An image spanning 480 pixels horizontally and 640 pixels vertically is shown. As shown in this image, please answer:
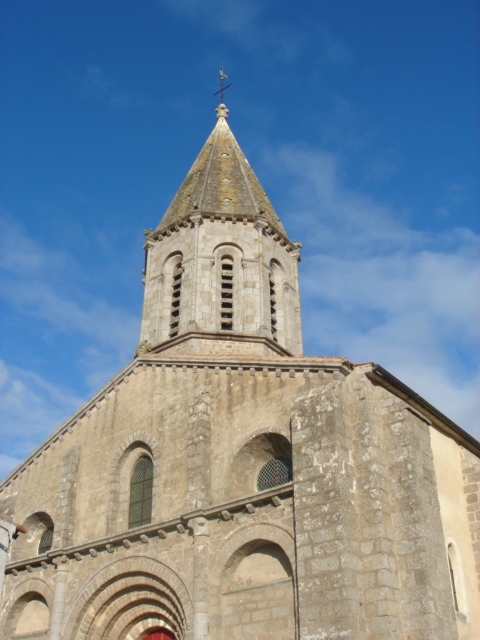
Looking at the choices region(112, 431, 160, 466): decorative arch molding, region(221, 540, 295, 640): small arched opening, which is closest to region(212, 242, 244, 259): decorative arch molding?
region(112, 431, 160, 466): decorative arch molding

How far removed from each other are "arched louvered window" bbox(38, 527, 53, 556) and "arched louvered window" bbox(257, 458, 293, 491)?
6.38 m

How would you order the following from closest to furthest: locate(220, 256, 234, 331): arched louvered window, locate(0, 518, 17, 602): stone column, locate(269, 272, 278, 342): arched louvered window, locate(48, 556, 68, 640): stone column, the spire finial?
locate(48, 556, 68, 640): stone column < locate(0, 518, 17, 602): stone column < locate(220, 256, 234, 331): arched louvered window < locate(269, 272, 278, 342): arched louvered window < the spire finial

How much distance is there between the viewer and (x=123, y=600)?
14.7 m

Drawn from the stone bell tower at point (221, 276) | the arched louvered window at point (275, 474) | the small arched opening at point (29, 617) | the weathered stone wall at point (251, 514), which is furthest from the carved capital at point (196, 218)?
the small arched opening at point (29, 617)

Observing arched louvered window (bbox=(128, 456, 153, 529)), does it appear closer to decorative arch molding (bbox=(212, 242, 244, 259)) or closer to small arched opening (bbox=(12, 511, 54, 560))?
small arched opening (bbox=(12, 511, 54, 560))

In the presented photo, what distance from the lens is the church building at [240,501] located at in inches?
455

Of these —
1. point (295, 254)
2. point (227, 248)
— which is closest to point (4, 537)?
point (227, 248)

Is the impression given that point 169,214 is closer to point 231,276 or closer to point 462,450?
point 231,276

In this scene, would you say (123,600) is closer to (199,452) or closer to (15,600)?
(15,600)

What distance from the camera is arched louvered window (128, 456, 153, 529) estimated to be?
1567cm

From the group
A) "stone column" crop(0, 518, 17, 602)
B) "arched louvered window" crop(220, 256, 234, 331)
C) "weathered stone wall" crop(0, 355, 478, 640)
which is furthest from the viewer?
"arched louvered window" crop(220, 256, 234, 331)

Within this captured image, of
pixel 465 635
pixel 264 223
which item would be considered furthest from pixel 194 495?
pixel 264 223

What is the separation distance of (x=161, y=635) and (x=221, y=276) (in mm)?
9668

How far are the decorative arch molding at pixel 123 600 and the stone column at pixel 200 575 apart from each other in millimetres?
770
